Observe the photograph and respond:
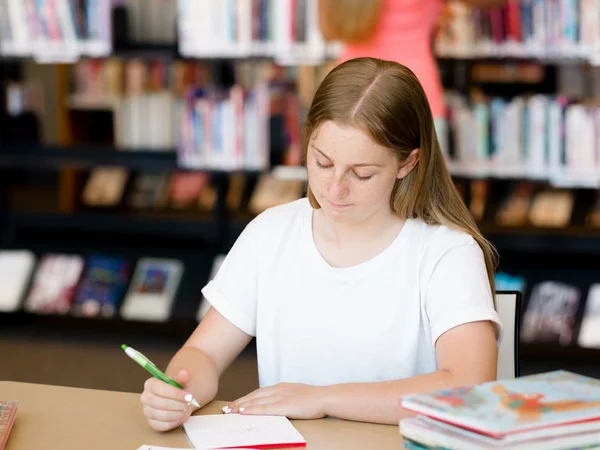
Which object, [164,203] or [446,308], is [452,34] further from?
[446,308]

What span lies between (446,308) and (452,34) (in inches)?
95.7

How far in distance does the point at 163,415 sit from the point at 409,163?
2.15 ft

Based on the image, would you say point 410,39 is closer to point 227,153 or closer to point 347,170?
point 227,153

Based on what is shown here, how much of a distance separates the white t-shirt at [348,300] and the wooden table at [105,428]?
242 mm

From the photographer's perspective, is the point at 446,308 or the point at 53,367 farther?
A: the point at 53,367

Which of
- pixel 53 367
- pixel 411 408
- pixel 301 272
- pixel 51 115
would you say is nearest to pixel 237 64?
pixel 51 115

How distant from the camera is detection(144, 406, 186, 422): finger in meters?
1.47

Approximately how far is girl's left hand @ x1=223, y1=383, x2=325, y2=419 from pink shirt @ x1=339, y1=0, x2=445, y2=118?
1.93 m

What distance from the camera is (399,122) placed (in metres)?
1.68

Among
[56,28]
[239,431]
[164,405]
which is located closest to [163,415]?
[164,405]

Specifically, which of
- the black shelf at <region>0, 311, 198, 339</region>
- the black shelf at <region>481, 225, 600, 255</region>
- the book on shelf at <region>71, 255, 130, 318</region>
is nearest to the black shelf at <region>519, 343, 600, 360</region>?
the black shelf at <region>481, 225, 600, 255</region>

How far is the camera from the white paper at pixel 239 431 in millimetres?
1421

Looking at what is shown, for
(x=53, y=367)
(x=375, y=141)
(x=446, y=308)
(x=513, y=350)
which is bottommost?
(x=53, y=367)

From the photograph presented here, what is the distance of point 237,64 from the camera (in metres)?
4.64
